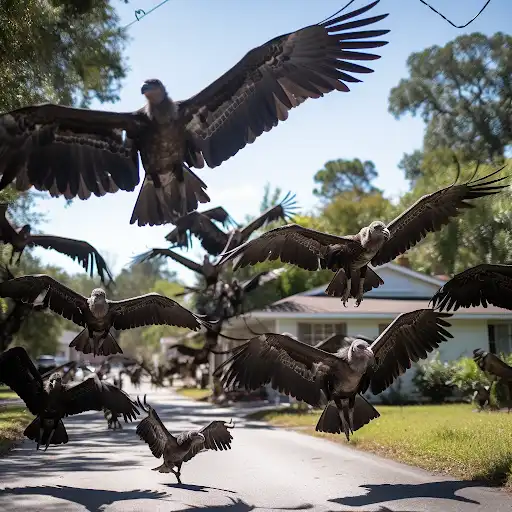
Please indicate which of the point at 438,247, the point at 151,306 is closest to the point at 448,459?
the point at 151,306

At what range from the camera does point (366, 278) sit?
7.00 metres

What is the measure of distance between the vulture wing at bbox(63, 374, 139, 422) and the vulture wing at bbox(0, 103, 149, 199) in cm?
370

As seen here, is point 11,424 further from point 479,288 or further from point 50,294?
point 479,288

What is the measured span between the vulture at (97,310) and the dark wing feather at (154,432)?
3.11 ft

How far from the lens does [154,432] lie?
792 cm

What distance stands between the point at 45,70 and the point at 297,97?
20.4 feet

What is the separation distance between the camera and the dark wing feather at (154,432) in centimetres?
783

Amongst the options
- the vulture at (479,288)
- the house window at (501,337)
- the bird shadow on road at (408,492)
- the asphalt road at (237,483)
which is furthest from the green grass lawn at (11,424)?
the house window at (501,337)

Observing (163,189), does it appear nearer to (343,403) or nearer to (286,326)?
(343,403)

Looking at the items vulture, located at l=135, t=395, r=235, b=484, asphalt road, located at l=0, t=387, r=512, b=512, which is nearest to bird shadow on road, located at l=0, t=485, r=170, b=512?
asphalt road, located at l=0, t=387, r=512, b=512

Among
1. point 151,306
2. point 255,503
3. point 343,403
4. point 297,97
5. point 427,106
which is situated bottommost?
point 255,503

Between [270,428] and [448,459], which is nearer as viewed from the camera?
[448,459]

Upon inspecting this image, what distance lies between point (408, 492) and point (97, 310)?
4.48 m

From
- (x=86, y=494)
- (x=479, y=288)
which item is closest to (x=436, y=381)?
(x=479, y=288)
